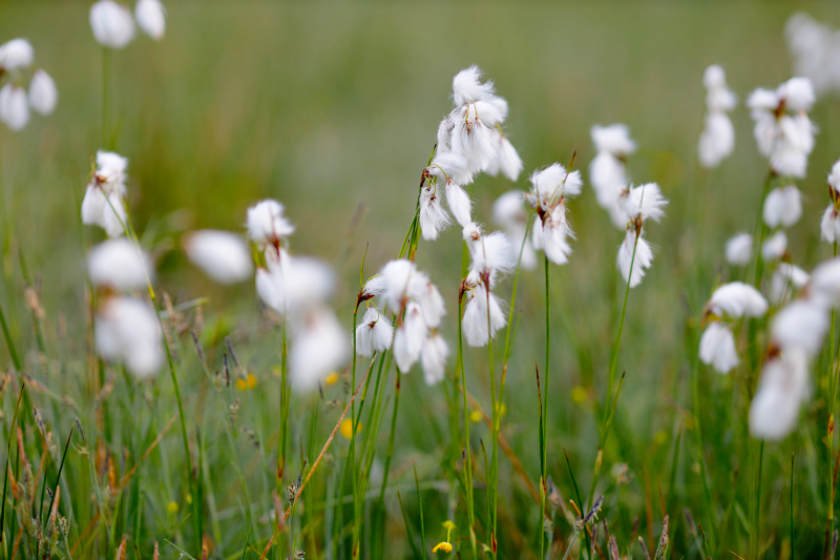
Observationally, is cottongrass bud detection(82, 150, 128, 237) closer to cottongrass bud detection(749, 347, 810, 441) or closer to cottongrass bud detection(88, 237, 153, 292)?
cottongrass bud detection(88, 237, 153, 292)

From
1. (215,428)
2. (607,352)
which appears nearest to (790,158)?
(607,352)

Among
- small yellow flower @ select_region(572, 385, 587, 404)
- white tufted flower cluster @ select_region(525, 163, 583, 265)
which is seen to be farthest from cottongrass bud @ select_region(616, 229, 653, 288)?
small yellow flower @ select_region(572, 385, 587, 404)

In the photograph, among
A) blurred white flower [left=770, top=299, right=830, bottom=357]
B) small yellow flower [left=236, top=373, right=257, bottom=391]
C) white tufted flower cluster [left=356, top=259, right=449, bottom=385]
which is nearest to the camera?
blurred white flower [left=770, top=299, right=830, bottom=357]

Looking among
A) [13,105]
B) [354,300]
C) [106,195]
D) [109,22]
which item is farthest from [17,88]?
[354,300]

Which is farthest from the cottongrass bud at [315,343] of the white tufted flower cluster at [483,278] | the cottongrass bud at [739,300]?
the cottongrass bud at [739,300]

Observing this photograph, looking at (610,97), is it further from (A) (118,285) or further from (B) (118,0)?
(A) (118,285)

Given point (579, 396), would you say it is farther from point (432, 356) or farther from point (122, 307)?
point (122, 307)
